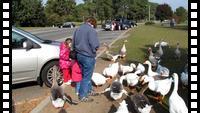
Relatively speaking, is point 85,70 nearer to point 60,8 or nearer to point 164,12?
point 60,8

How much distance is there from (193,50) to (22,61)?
533 cm

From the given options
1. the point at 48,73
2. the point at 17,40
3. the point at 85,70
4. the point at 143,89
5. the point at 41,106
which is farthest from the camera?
the point at 48,73

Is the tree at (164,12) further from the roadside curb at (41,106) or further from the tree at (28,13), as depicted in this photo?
the roadside curb at (41,106)

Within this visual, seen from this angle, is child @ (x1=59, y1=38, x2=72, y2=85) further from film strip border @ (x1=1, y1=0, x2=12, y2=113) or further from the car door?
film strip border @ (x1=1, y1=0, x2=12, y2=113)

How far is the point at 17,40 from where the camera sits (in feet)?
36.6

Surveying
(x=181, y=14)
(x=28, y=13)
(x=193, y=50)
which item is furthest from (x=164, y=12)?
(x=193, y=50)

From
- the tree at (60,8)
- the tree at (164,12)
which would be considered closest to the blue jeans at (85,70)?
the tree at (60,8)

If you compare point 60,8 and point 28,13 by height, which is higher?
point 60,8

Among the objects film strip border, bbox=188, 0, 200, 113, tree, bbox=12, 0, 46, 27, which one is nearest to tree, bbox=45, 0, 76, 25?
A: tree, bbox=12, 0, 46, 27

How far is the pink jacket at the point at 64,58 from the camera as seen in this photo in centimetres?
1100

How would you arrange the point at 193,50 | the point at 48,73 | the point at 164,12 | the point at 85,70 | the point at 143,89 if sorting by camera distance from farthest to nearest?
the point at 164,12 < the point at 48,73 < the point at 143,89 < the point at 85,70 < the point at 193,50

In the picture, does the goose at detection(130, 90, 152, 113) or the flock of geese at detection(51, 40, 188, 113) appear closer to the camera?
the flock of geese at detection(51, 40, 188, 113)

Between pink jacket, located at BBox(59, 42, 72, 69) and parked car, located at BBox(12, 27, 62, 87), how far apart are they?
42 cm

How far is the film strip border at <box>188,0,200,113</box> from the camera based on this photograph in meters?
6.64
